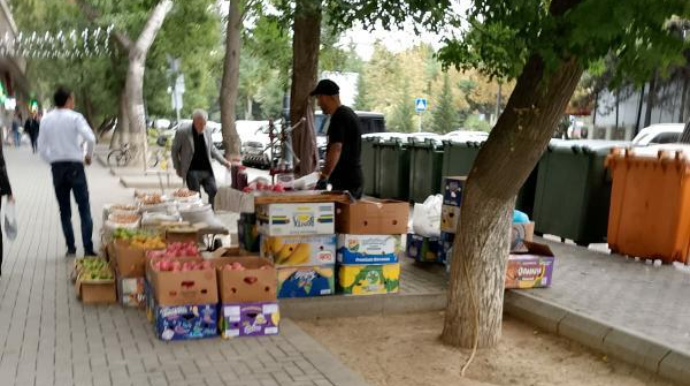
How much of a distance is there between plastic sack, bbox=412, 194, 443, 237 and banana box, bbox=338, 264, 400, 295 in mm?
1399

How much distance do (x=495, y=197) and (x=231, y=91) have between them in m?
9.33

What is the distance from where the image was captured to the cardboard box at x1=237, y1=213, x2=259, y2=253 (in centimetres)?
651

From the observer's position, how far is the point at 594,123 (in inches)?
1462

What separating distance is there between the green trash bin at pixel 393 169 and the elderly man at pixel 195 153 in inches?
194

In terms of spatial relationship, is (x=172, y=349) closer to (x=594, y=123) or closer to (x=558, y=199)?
(x=558, y=199)

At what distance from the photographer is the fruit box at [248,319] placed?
4.95 meters

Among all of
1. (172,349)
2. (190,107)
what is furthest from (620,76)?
(190,107)

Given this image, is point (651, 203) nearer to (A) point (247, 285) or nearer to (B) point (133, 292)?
(A) point (247, 285)

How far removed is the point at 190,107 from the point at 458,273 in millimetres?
27334

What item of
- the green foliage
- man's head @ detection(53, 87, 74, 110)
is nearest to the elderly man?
man's head @ detection(53, 87, 74, 110)

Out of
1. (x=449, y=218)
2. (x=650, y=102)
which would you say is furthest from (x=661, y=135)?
(x=650, y=102)

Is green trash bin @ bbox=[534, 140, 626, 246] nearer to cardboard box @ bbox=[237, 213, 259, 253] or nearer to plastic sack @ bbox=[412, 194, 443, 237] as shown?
plastic sack @ bbox=[412, 194, 443, 237]

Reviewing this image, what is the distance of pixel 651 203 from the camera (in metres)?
7.63

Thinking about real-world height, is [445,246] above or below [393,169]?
below
